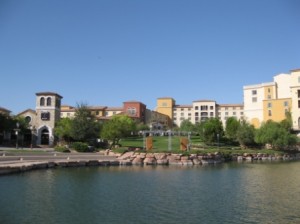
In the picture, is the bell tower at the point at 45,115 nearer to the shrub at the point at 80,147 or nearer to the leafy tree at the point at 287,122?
the shrub at the point at 80,147

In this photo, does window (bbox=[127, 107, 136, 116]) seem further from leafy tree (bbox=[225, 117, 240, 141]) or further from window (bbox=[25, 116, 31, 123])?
window (bbox=[25, 116, 31, 123])

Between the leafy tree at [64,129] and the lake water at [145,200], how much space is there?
29.6 meters

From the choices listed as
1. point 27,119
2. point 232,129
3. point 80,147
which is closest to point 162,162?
point 80,147

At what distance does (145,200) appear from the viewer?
18.6m

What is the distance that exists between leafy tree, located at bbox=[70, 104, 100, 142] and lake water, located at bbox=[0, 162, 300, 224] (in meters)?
28.2

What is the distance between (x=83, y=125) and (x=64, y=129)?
4064mm

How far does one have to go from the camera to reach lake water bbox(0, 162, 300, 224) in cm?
1486

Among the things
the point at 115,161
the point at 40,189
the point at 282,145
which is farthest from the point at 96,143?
the point at 40,189

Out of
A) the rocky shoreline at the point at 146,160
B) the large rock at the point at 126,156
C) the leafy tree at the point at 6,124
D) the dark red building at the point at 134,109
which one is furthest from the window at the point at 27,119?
the dark red building at the point at 134,109

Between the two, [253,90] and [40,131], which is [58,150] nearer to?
[40,131]

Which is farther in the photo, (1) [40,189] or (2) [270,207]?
(1) [40,189]

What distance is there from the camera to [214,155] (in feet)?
155

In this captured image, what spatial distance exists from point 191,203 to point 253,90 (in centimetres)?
8270

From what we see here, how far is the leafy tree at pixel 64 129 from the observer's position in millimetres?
56469
